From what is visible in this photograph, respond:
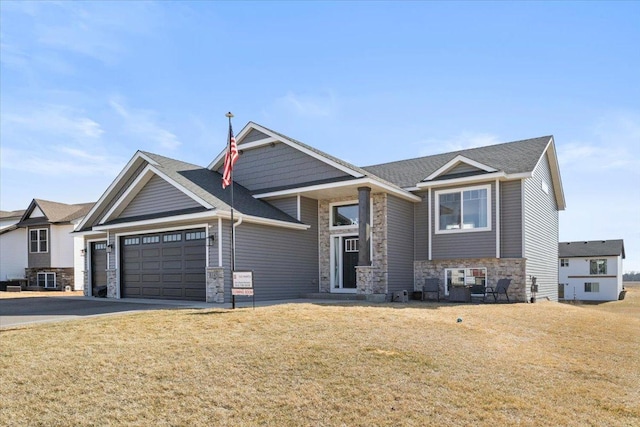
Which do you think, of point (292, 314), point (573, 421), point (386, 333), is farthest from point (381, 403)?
point (292, 314)

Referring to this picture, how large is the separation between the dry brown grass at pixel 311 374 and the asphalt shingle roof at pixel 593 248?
3668 cm

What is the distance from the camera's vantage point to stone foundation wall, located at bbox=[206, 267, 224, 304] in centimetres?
1491

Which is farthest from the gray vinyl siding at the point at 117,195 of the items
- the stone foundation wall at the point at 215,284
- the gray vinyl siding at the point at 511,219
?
the gray vinyl siding at the point at 511,219

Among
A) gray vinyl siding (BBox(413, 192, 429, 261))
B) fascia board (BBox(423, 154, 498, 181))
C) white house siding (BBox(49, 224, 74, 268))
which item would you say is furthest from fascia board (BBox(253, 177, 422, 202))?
white house siding (BBox(49, 224, 74, 268))

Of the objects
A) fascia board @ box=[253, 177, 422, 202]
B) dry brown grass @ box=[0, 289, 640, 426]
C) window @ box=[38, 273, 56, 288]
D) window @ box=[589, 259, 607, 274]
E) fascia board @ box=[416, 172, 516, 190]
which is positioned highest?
fascia board @ box=[416, 172, 516, 190]

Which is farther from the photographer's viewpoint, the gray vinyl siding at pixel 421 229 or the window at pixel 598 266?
the window at pixel 598 266

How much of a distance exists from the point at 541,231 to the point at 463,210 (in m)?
4.29

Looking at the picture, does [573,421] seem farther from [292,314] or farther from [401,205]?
[401,205]

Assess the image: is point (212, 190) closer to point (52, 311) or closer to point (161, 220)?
point (161, 220)

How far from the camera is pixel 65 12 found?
11.4 meters

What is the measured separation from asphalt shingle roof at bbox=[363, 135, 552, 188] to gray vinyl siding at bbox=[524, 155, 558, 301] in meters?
0.71

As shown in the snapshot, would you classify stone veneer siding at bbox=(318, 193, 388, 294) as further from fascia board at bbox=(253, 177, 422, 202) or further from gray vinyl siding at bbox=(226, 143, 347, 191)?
gray vinyl siding at bbox=(226, 143, 347, 191)

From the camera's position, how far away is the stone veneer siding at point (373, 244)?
656 inches

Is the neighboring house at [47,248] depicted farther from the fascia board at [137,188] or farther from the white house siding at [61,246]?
the fascia board at [137,188]
